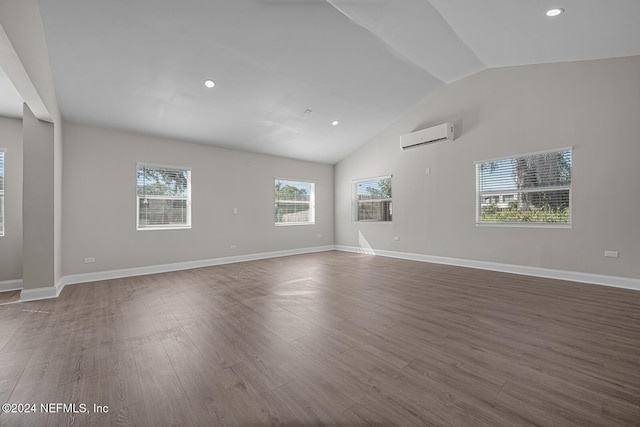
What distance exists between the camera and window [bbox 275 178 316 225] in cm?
698

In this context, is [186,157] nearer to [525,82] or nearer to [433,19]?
[433,19]

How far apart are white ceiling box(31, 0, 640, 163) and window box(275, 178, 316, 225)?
2.09m

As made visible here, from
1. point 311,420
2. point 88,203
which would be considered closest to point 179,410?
point 311,420

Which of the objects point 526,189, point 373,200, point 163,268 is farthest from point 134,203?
point 526,189

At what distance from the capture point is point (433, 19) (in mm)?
3285

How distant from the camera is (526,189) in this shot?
464 cm

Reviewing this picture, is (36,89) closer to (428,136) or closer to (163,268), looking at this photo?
(163,268)

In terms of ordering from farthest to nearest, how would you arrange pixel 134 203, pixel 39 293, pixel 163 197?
pixel 163 197
pixel 134 203
pixel 39 293

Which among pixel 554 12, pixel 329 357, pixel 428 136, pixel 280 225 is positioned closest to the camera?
pixel 329 357

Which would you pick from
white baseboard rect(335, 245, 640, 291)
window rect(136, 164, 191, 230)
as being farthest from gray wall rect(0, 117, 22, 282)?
white baseboard rect(335, 245, 640, 291)

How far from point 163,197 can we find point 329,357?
4.70 m

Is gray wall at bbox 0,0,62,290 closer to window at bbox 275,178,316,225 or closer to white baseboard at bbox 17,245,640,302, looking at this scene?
white baseboard at bbox 17,245,640,302

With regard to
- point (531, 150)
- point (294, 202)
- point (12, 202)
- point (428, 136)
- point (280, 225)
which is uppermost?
point (428, 136)

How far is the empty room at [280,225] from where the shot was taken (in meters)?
1.68
